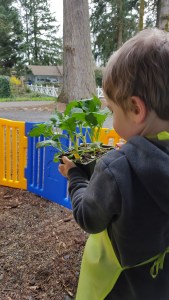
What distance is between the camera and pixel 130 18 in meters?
18.9

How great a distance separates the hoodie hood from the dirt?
140 cm

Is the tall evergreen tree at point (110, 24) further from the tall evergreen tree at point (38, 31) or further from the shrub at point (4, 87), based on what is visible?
the tall evergreen tree at point (38, 31)

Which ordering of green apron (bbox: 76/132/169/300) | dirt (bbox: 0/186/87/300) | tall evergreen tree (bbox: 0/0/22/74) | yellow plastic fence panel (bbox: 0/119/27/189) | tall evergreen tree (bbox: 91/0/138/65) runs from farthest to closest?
tall evergreen tree (bbox: 0/0/22/74), tall evergreen tree (bbox: 91/0/138/65), yellow plastic fence panel (bbox: 0/119/27/189), dirt (bbox: 0/186/87/300), green apron (bbox: 76/132/169/300)

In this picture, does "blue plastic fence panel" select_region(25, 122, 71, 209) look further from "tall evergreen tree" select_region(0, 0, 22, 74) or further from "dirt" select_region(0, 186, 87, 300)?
"tall evergreen tree" select_region(0, 0, 22, 74)

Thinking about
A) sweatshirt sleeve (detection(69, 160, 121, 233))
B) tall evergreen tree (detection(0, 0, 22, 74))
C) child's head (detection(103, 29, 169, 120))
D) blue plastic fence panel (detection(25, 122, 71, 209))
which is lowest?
blue plastic fence panel (detection(25, 122, 71, 209))

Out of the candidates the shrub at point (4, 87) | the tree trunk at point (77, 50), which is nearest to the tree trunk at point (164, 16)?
the tree trunk at point (77, 50)

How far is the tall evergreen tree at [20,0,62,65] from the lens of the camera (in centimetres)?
3778

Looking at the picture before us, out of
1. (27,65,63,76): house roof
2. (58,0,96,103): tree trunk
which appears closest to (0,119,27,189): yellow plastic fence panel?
(58,0,96,103): tree trunk

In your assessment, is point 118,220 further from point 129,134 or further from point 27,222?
point 27,222

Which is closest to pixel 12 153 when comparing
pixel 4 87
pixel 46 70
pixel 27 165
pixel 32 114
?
pixel 27 165

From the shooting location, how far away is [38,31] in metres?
39.0

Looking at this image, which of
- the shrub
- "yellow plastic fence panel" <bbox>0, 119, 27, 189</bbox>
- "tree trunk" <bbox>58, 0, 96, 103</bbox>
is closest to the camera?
"yellow plastic fence panel" <bbox>0, 119, 27, 189</bbox>

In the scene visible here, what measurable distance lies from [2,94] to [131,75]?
79.1 ft

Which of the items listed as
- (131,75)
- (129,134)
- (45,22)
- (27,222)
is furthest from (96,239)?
(45,22)
